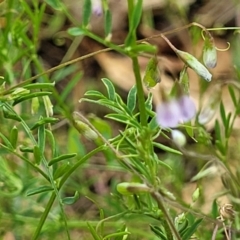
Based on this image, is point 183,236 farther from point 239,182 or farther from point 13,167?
point 13,167

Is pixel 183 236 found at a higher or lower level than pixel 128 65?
higher

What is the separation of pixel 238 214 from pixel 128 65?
1.47 m

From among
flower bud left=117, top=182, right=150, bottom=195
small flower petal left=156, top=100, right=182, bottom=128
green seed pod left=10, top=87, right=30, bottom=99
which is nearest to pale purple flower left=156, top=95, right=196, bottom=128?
small flower petal left=156, top=100, right=182, bottom=128

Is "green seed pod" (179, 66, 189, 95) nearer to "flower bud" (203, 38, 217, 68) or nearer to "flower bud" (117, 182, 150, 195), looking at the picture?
"flower bud" (203, 38, 217, 68)

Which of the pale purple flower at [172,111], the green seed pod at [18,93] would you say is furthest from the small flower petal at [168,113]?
the green seed pod at [18,93]

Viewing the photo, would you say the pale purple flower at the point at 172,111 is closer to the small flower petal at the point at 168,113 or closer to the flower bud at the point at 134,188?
the small flower petal at the point at 168,113

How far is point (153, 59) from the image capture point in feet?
2.96

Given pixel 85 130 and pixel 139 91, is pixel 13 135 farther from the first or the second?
pixel 139 91

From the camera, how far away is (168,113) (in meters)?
0.86

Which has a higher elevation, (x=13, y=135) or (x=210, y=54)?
(x=210, y=54)

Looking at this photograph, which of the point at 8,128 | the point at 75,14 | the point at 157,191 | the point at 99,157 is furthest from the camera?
the point at 75,14

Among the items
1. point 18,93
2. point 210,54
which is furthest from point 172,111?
point 18,93

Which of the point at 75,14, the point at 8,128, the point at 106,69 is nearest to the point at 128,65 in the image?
the point at 106,69

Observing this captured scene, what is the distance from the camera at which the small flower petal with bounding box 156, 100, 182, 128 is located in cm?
85
